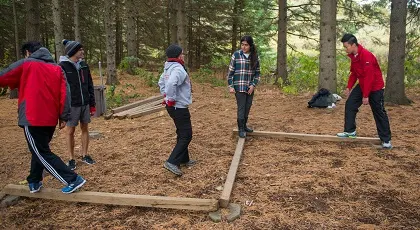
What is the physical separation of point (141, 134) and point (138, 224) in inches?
160

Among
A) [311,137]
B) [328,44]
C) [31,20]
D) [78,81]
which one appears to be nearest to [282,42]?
[328,44]

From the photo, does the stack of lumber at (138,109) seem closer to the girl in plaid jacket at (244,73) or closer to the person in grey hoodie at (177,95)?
the girl in plaid jacket at (244,73)

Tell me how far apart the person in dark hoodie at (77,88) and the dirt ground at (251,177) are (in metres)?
0.72

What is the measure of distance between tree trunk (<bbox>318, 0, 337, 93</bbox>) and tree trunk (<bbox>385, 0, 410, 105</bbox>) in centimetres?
168

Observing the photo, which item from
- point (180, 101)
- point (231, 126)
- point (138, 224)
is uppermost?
point (180, 101)

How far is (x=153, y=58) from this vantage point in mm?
27359

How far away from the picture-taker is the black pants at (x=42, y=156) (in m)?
4.22

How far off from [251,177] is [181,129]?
132 cm

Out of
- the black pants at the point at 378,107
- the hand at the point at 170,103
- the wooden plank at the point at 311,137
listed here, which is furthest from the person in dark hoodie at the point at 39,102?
the black pants at the point at 378,107

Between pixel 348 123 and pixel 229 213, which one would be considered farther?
pixel 348 123

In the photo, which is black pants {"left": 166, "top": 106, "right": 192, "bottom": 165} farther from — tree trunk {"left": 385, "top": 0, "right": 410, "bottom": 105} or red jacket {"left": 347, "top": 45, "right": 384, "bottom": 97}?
tree trunk {"left": 385, "top": 0, "right": 410, "bottom": 105}

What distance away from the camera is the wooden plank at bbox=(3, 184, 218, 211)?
410 cm

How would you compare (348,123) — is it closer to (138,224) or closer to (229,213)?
(229,213)

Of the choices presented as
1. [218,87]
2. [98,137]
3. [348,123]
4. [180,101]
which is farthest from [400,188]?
[218,87]
